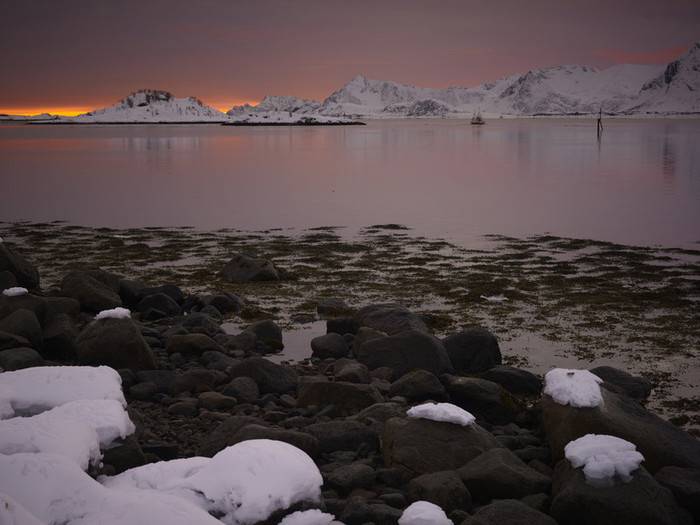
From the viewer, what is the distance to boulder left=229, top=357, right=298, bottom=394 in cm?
1002

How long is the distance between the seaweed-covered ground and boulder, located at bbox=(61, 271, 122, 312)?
8.07 feet

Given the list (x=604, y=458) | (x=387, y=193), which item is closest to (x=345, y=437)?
(x=604, y=458)

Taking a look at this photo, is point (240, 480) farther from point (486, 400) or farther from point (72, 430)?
point (486, 400)

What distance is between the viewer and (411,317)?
12.5 m

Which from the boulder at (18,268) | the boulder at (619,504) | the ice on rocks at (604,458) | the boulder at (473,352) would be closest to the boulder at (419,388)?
the boulder at (473,352)

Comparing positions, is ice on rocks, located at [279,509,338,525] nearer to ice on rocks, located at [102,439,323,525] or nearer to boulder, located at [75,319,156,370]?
ice on rocks, located at [102,439,323,525]

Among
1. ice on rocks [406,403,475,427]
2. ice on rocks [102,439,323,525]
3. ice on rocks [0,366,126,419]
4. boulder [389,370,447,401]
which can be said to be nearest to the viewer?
ice on rocks [102,439,323,525]

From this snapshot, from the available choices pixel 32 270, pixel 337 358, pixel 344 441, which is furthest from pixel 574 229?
pixel 344 441

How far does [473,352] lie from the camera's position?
11.2 metres

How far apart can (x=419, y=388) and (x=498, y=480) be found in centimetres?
296

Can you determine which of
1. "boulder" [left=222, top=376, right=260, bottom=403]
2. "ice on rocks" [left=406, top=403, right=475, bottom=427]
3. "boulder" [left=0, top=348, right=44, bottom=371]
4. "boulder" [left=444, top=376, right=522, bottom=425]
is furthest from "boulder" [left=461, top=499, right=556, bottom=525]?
"boulder" [left=0, top=348, right=44, bottom=371]

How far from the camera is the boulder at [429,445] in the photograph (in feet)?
24.1

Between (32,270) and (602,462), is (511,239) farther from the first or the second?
(602,462)

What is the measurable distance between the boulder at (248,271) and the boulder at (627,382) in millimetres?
9125
